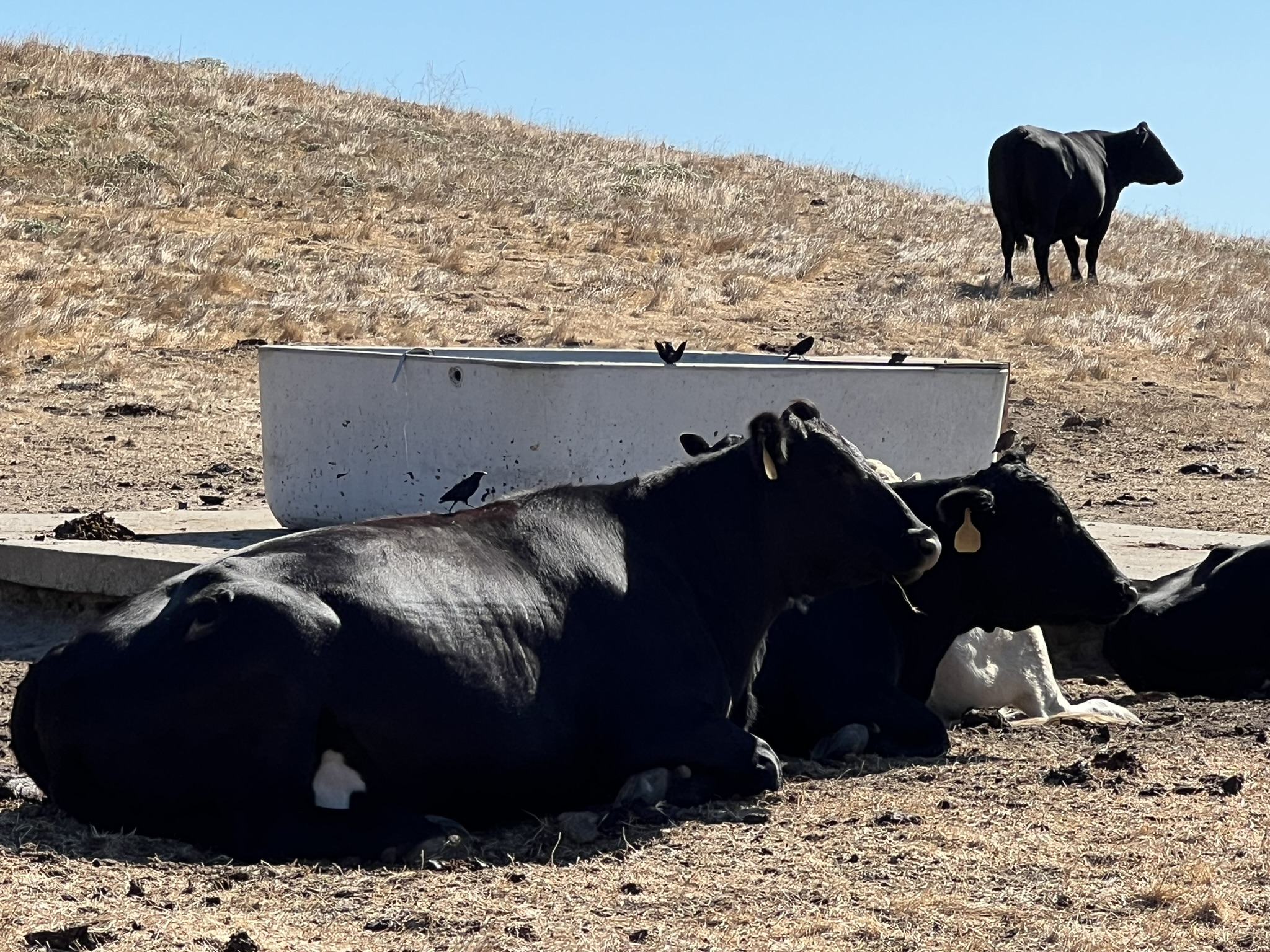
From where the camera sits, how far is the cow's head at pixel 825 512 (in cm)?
593

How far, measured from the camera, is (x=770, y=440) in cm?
592

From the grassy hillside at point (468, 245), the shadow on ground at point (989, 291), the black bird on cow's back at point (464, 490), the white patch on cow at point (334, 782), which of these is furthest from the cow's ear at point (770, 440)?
the shadow on ground at point (989, 291)

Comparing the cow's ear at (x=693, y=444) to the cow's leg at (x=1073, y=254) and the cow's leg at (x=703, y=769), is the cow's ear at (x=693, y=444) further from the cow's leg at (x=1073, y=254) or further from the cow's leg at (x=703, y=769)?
the cow's leg at (x=1073, y=254)

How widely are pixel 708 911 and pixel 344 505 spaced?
19.4 feet

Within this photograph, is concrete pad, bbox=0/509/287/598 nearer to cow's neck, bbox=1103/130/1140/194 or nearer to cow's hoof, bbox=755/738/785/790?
cow's hoof, bbox=755/738/785/790

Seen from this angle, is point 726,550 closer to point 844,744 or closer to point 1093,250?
point 844,744

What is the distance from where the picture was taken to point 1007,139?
26859mm

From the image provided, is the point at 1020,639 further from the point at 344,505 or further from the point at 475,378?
the point at 344,505

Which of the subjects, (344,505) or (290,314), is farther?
(290,314)

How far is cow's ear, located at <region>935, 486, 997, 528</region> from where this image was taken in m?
6.89

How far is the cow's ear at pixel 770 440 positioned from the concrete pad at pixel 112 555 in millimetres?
2996

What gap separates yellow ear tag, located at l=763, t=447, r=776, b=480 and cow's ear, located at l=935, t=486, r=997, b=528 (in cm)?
120

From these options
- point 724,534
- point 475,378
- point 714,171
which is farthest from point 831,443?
point 714,171

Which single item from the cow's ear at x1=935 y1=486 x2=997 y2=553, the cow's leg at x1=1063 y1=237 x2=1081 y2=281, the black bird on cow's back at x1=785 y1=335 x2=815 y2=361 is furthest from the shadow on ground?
the cow's ear at x1=935 y1=486 x2=997 y2=553
